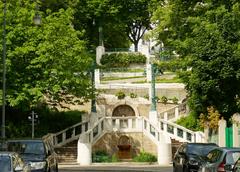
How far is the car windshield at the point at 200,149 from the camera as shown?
92.3 ft

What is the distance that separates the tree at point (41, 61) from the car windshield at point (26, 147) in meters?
20.8

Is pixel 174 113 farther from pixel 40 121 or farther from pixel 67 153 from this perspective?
pixel 67 153

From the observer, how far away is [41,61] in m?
45.9

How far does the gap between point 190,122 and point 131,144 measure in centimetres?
513

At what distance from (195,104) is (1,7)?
697 inches

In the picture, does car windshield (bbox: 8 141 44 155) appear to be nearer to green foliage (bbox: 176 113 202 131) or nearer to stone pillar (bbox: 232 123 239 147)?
stone pillar (bbox: 232 123 239 147)

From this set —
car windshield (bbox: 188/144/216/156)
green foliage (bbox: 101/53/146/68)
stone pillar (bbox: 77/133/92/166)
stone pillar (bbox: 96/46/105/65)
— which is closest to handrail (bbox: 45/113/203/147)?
stone pillar (bbox: 77/133/92/166)

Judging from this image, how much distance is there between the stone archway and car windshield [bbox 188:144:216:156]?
30904mm

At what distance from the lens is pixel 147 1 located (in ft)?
284

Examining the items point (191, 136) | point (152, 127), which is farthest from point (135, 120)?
point (191, 136)

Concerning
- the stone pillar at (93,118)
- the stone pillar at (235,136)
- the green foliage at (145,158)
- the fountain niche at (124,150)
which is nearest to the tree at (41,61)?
the stone pillar at (93,118)

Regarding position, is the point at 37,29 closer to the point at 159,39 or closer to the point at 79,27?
the point at 159,39

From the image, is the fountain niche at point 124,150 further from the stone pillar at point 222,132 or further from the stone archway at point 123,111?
the stone pillar at point 222,132

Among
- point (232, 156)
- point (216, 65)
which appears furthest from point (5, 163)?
point (216, 65)
